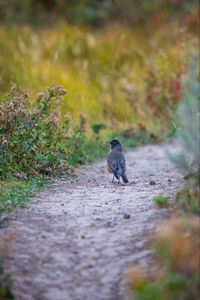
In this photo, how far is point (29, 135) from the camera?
33.1 ft

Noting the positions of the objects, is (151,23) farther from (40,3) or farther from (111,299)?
(111,299)

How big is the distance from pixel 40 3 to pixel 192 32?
13675mm

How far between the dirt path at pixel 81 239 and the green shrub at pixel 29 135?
0.81 m

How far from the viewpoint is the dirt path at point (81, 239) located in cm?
628

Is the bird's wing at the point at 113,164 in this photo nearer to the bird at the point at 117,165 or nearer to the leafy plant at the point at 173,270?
the bird at the point at 117,165

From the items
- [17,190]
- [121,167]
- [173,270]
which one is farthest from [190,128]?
[121,167]

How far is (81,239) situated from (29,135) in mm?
3186

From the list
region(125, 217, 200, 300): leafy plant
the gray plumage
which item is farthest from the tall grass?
region(125, 217, 200, 300): leafy plant

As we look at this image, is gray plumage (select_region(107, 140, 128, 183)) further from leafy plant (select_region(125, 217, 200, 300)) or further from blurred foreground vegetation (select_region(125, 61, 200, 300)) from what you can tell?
leafy plant (select_region(125, 217, 200, 300))

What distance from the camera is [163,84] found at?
16.2 meters

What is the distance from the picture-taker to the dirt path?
247 inches

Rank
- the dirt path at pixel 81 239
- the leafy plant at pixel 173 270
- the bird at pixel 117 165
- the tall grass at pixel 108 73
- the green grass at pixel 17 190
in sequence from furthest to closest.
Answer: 1. the tall grass at pixel 108 73
2. the bird at pixel 117 165
3. the green grass at pixel 17 190
4. the dirt path at pixel 81 239
5. the leafy plant at pixel 173 270

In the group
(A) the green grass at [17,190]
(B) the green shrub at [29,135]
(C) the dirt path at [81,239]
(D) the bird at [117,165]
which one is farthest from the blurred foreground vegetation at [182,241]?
(B) the green shrub at [29,135]

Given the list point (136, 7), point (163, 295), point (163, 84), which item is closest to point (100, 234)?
point (163, 295)
